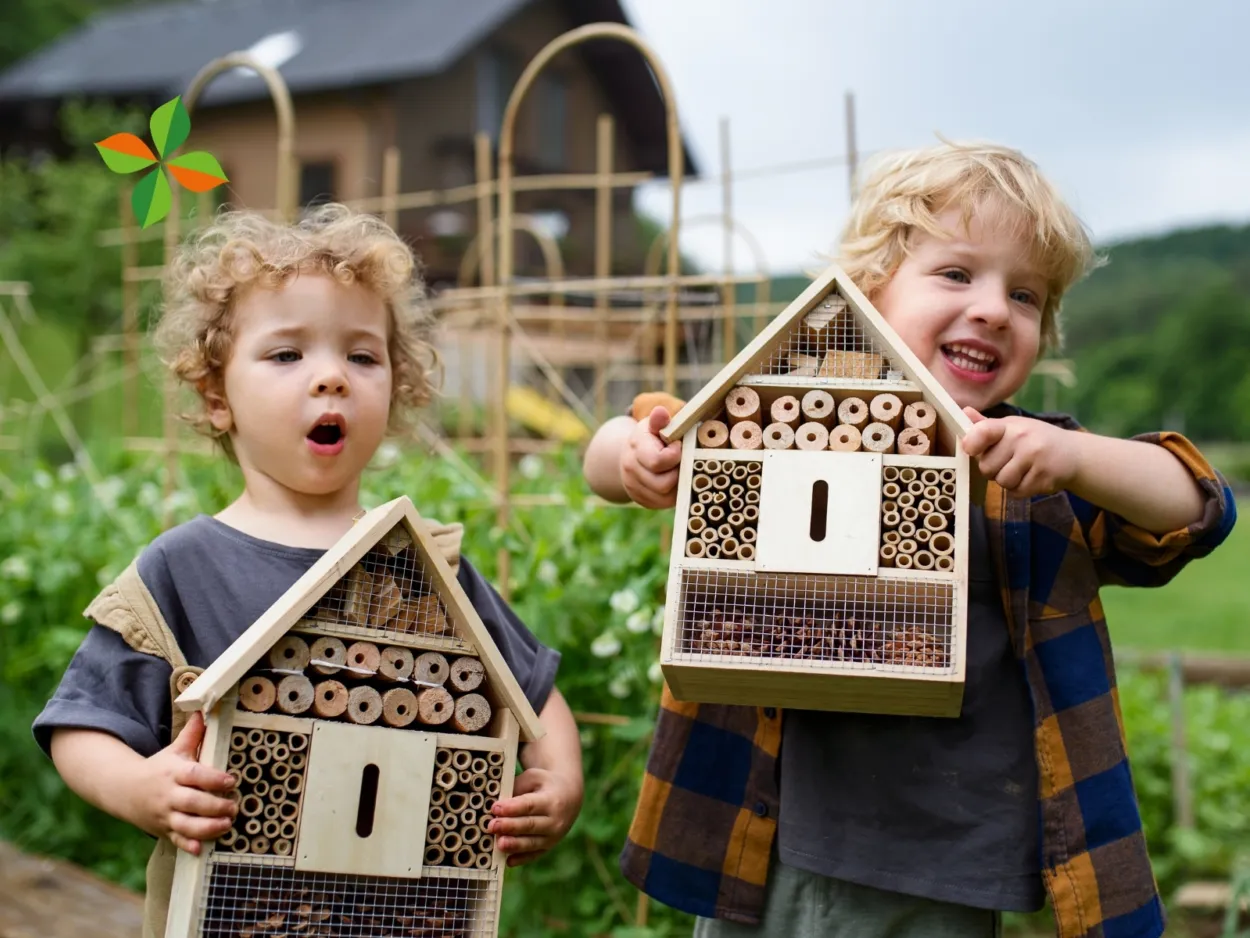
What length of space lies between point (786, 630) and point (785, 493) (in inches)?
7.0

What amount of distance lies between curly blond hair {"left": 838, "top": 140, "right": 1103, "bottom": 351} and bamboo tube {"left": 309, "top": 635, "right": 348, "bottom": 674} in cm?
92

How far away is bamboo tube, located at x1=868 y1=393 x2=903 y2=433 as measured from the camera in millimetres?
1702

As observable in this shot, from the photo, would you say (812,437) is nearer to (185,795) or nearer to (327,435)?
(327,435)

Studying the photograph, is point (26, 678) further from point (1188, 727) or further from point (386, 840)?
point (1188, 727)

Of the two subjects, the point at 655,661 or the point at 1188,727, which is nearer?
the point at 655,661

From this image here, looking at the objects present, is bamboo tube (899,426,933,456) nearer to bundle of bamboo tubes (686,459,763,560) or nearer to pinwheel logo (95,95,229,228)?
bundle of bamboo tubes (686,459,763,560)

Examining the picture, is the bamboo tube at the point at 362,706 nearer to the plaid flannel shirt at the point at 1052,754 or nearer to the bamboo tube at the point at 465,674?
the bamboo tube at the point at 465,674

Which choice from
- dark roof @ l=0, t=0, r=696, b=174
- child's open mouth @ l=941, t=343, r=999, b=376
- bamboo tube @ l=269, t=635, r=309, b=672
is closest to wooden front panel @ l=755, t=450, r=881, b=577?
child's open mouth @ l=941, t=343, r=999, b=376

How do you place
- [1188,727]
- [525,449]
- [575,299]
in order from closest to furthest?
[1188,727], [525,449], [575,299]

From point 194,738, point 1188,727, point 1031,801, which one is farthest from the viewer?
point 1188,727

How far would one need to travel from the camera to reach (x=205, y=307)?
1.88 metres

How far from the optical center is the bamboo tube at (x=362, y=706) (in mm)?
1587

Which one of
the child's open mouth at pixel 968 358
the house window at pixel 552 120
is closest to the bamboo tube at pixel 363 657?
the child's open mouth at pixel 968 358

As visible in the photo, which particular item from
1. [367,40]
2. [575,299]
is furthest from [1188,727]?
[367,40]
